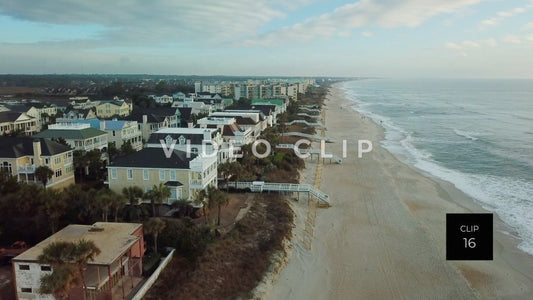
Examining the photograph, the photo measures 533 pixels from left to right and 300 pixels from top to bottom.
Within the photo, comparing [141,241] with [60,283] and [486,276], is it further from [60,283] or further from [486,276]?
[486,276]

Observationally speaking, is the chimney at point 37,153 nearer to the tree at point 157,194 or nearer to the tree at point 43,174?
the tree at point 43,174

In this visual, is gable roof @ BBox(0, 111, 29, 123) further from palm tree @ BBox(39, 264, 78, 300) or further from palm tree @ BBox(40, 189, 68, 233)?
palm tree @ BBox(39, 264, 78, 300)

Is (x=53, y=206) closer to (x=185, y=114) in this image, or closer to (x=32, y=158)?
(x=32, y=158)

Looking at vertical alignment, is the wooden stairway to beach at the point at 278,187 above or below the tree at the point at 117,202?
below

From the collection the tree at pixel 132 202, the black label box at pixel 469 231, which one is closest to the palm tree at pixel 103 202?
the tree at pixel 132 202

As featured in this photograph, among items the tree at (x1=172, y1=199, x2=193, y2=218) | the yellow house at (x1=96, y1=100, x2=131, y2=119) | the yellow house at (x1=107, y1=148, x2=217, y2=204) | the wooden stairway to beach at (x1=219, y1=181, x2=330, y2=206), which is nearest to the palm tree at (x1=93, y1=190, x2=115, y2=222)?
the tree at (x1=172, y1=199, x2=193, y2=218)

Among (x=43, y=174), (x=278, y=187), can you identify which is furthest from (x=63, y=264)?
(x=278, y=187)
